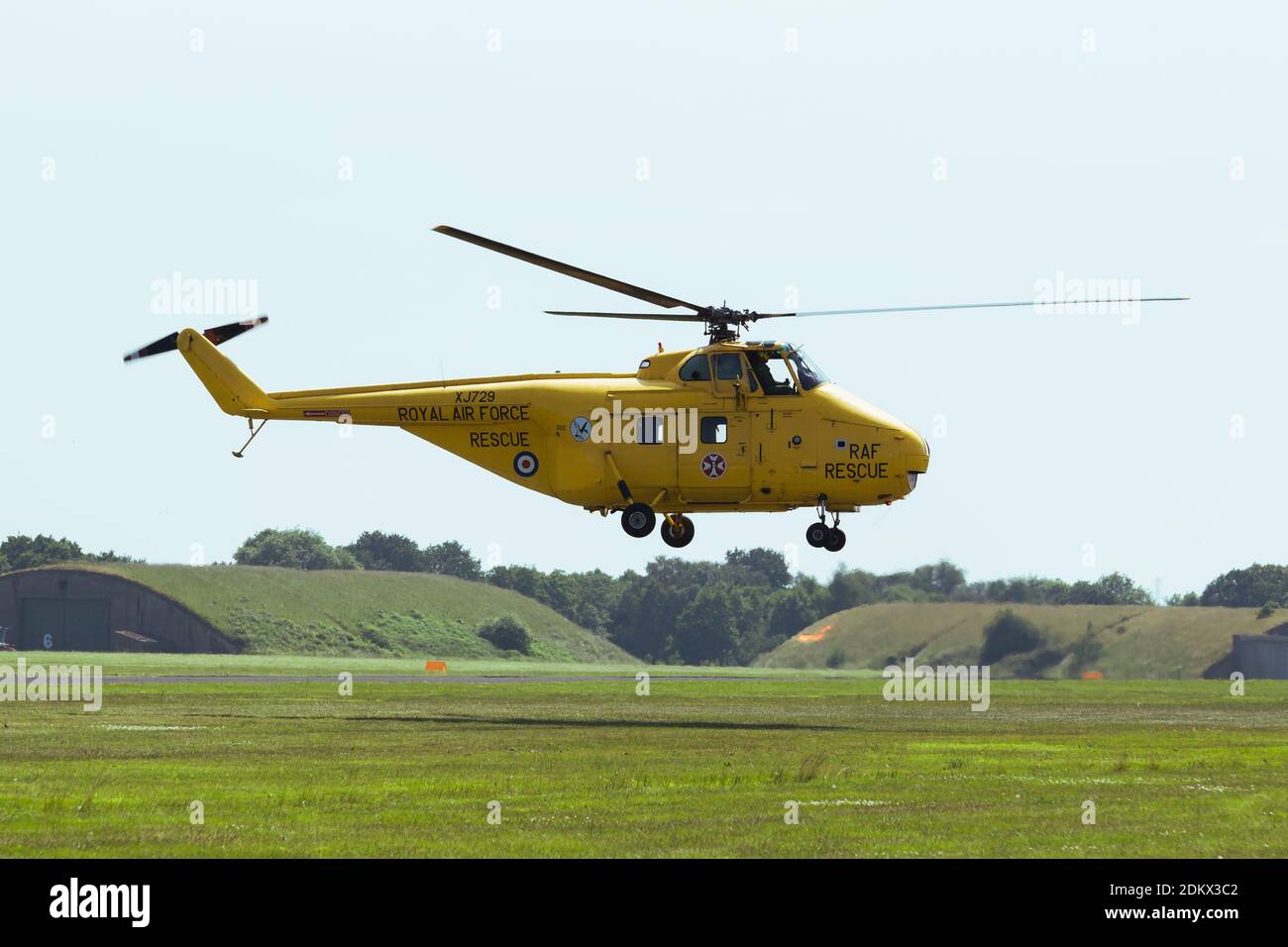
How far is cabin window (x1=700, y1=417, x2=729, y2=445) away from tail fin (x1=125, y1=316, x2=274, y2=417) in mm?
12443

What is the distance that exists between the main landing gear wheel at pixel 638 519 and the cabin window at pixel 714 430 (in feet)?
8.32

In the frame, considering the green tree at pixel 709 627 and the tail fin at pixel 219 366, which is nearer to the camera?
the tail fin at pixel 219 366

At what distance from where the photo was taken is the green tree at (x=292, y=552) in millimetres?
169500

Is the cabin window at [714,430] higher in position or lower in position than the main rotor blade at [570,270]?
lower

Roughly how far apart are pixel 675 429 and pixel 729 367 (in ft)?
7.33

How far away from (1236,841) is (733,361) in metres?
21.8

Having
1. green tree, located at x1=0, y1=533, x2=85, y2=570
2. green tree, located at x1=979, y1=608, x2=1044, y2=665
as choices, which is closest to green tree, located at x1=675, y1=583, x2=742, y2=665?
green tree, located at x1=979, y1=608, x2=1044, y2=665

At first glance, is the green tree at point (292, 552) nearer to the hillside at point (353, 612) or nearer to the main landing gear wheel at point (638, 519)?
the hillside at point (353, 612)

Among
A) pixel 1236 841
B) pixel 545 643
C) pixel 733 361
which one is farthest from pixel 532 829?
pixel 545 643

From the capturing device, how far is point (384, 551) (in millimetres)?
177500

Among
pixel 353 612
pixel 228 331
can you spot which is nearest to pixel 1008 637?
pixel 228 331

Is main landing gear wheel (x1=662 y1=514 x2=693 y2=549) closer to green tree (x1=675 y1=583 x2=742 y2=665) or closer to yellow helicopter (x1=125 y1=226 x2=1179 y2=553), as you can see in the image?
yellow helicopter (x1=125 y1=226 x2=1179 y2=553)

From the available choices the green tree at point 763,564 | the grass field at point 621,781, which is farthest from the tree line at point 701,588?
the grass field at point 621,781
